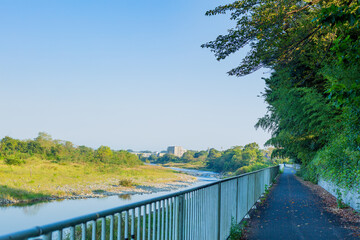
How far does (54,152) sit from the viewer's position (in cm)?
8212

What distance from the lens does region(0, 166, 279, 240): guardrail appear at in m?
1.69

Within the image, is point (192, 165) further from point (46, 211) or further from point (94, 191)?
point (46, 211)

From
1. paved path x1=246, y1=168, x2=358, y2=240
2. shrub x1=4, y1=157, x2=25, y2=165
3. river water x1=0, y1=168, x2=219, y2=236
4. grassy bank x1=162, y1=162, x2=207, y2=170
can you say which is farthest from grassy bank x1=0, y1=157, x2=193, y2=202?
grassy bank x1=162, y1=162, x2=207, y2=170

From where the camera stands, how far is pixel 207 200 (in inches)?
182

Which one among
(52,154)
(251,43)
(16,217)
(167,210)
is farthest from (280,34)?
(52,154)

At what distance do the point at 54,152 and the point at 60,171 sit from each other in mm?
21424

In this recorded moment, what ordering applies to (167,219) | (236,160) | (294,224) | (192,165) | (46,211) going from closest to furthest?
(167,219) < (294,224) < (46,211) < (236,160) < (192,165)

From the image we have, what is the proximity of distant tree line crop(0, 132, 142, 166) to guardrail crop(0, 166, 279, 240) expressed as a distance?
217ft

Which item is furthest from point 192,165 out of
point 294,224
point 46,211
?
point 294,224

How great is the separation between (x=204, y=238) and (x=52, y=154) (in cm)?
8439

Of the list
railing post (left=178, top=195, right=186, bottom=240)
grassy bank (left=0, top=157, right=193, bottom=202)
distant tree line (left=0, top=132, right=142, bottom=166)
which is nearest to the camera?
railing post (left=178, top=195, right=186, bottom=240)

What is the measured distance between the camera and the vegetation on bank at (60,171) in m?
43.3

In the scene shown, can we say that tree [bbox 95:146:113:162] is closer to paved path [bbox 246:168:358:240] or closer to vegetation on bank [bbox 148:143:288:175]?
vegetation on bank [bbox 148:143:288:175]

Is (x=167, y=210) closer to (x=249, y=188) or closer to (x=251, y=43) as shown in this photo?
(x=249, y=188)
